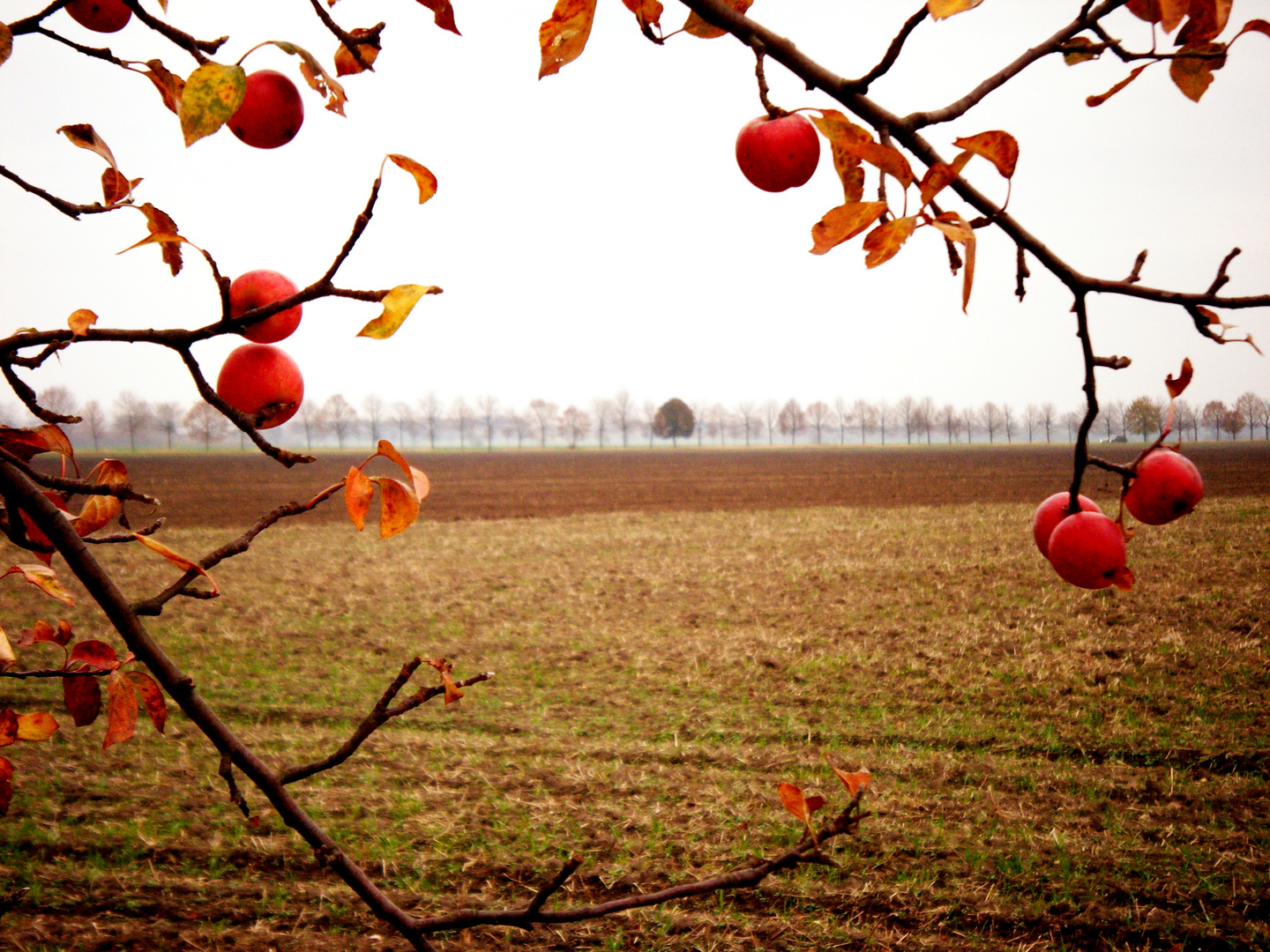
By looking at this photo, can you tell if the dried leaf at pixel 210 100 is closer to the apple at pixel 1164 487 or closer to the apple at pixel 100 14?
the apple at pixel 100 14

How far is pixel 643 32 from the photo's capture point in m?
0.80

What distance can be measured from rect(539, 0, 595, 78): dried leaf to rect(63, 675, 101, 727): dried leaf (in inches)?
40.1

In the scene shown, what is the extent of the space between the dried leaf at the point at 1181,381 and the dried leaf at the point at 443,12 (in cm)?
83

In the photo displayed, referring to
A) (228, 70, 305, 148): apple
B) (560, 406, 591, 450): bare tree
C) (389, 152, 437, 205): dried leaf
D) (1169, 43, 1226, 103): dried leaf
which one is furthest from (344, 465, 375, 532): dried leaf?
(560, 406, 591, 450): bare tree

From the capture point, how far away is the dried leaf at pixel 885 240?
1.83 ft

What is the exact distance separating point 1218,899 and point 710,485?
2476 cm

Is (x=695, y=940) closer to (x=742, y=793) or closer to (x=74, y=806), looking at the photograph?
(x=742, y=793)

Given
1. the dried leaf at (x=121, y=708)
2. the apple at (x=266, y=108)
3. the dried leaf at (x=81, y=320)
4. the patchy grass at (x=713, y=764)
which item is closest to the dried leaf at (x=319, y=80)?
the apple at (x=266, y=108)

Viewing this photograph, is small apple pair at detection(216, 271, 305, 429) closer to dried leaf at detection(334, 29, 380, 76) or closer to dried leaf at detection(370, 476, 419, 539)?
dried leaf at detection(370, 476, 419, 539)

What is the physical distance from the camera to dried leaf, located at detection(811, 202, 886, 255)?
1.80 feet

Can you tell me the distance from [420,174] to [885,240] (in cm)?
41

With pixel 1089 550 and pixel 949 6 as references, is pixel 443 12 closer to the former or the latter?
pixel 949 6

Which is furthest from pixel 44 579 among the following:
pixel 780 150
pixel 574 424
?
pixel 574 424

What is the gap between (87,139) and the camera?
2.78 feet
